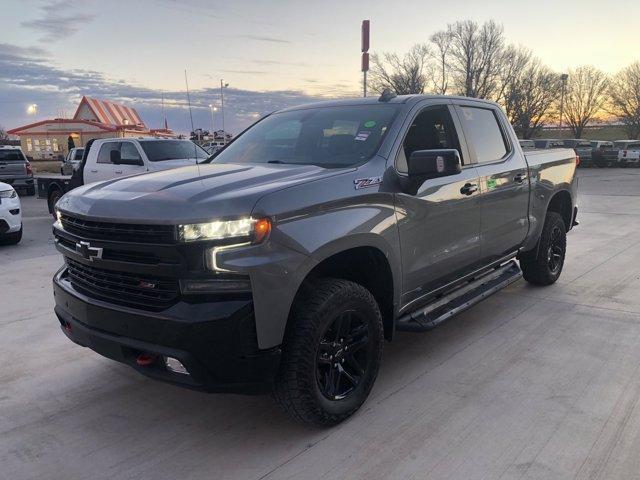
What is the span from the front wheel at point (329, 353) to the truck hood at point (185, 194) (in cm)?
61

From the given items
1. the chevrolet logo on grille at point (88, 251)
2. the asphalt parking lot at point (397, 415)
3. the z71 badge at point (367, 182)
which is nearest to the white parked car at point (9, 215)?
the asphalt parking lot at point (397, 415)

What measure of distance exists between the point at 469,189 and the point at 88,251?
2.73m

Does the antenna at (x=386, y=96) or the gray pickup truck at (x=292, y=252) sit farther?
the antenna at (x=386, y=96)

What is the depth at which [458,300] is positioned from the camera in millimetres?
4250

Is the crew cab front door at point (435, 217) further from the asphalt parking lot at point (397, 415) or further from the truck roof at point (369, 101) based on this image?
the asphalt parking lot at point (397, 415)

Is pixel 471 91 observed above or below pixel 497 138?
above

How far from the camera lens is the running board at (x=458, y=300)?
3.70 meters

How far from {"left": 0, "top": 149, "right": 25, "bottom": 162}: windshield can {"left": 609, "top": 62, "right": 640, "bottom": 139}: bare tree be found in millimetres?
57823

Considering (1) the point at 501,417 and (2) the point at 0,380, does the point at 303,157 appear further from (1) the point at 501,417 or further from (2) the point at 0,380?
(2) the point at 0,380

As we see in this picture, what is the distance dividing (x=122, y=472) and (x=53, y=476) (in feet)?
1.11

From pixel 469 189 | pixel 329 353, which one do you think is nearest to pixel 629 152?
pixel 469 189

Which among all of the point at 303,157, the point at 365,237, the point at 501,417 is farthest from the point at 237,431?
the point at 303,157

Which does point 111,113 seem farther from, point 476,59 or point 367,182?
point 367,182

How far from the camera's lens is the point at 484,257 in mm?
4598
